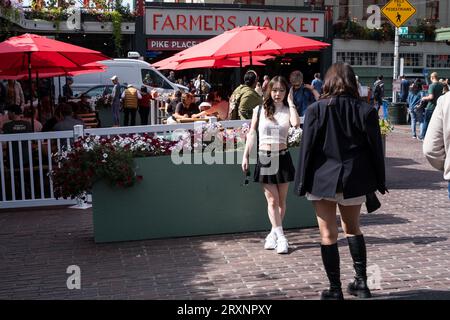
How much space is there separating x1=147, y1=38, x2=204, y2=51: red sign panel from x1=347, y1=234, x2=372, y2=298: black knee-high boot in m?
26.1

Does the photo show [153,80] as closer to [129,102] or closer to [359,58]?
[129,102]

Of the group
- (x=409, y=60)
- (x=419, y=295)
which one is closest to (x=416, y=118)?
(x=419, y=295)

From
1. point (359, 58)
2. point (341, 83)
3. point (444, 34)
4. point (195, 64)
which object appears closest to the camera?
point (341, 83)

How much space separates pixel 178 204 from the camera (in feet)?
24.0

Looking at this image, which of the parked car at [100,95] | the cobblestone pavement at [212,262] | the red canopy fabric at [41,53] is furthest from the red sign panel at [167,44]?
the cobblestone pavement at [212,262]

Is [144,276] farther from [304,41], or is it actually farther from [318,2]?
[318,2]

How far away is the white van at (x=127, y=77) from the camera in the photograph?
21266 mm

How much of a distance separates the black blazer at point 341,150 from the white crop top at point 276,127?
1.65m

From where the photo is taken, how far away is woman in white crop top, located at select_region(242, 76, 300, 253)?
6.54 metres

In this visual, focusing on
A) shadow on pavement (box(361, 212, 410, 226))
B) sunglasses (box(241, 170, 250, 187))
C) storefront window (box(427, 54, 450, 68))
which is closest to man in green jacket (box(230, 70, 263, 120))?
sunglasses (box(241, 170, 250, 187))

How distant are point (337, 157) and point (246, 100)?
4734mm

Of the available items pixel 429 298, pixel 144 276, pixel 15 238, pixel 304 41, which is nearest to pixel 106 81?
pixel 304 41

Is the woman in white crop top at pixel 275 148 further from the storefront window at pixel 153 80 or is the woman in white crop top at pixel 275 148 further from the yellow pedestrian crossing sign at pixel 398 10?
the storefront window at pixel 153 80

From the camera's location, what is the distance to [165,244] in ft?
23.2
